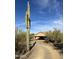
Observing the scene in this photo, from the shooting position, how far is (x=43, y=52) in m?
1.87

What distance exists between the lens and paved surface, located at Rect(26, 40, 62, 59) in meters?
1.86

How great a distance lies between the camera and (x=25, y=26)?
1873mm

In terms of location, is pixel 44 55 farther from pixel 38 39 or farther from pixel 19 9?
pixel 19 9

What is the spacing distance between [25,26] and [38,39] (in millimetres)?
216

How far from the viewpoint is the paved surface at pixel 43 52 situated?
1860 mm

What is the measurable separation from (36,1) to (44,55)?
0.64m

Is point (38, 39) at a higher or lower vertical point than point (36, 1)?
lower
